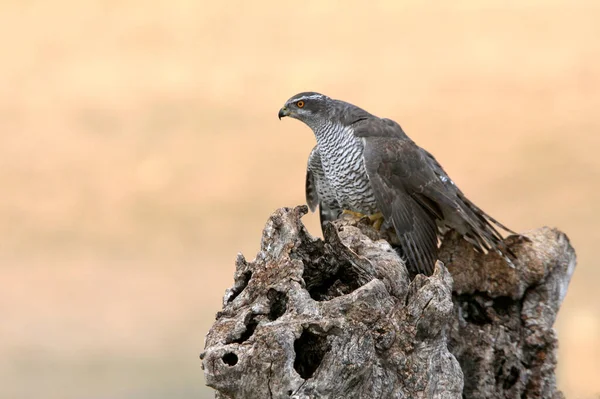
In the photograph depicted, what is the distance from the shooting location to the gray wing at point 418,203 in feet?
28.2

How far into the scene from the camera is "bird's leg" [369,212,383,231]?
930 cm

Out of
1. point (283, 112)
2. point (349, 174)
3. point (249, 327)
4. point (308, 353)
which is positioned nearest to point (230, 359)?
point (249, 327)

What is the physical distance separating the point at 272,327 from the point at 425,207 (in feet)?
12.7

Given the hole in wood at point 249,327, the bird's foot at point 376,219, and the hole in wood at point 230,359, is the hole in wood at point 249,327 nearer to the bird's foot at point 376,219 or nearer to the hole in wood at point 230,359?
the hole in wood at point 230,359

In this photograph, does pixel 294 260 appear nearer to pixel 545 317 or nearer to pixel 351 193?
pixel 351 193

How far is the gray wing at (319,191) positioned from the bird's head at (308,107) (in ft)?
1.48

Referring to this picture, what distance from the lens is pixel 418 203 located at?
29.2ft

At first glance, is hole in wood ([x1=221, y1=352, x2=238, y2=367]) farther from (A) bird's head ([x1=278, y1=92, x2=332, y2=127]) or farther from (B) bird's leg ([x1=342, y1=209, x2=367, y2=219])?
(A) bird's head ([x1=278, y1=92, x2=332, y2=127])

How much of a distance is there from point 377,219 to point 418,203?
68 cm

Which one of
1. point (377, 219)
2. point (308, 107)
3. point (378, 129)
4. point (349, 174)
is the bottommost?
point (377, 219)

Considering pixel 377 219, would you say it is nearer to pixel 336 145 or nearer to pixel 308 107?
pixel 336 145

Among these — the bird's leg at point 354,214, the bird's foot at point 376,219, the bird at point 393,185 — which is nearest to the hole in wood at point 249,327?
the bird at point 393,185

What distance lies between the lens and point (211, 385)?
5.58 meters

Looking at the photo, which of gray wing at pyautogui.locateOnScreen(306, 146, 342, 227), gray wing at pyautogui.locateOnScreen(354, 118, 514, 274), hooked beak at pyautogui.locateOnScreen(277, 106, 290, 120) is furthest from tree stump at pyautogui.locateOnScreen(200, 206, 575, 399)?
hooked beak at pyautogui.locateOnScreen(277, 106, 290, 120)
